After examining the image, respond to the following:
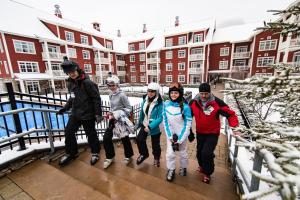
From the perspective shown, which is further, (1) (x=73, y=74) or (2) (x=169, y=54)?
(2) (x=169, y=54)

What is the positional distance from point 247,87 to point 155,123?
1698 mm

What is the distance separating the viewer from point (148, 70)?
103 feet

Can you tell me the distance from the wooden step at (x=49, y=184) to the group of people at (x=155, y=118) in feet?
1.18

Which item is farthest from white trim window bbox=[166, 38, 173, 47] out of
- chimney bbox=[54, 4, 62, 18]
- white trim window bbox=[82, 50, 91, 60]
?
chimney bbox=[54, 4, 62, 18]

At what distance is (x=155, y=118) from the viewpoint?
288cm

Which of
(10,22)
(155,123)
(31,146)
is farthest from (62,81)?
(155,123)

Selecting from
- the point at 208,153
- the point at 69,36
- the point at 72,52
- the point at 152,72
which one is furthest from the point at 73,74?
the point at 152,72

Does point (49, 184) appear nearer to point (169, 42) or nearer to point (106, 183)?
point (106, 183)

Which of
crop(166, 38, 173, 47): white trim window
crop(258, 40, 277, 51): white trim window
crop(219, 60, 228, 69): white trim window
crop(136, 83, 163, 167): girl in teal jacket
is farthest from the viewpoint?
crop(166, 38, 173, 47): white trim window

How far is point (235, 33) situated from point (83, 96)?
102ft

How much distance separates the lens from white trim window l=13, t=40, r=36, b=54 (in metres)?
18.0

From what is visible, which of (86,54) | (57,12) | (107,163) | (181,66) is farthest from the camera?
(181,66)

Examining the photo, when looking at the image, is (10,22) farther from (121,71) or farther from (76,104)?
(76,104)

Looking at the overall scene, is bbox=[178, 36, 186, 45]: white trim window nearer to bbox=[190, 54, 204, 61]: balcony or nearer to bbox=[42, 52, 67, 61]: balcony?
bbox=[190, 54, 204, 61]: balcony
